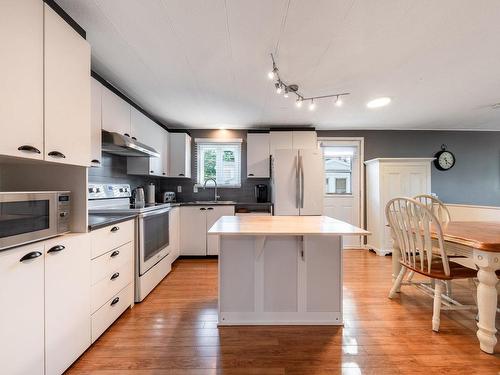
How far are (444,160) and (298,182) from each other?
303 centimetres

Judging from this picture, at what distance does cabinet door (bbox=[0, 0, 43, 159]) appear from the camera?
1.11 m

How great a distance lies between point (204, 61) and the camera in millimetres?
2121

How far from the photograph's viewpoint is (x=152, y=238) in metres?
2.68

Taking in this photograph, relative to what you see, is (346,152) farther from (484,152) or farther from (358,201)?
(484,152)

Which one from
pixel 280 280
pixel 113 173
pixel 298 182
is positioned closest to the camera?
pixel 280 280

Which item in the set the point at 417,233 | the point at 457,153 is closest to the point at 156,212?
the point at 417,233

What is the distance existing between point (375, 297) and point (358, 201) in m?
2.34

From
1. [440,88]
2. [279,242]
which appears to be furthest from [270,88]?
[440,88]

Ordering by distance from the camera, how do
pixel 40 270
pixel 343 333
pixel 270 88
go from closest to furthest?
pixel 40 270 → pixel 343 333 → pixel 270 88

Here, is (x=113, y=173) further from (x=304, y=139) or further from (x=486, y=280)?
(x=486, y=280)

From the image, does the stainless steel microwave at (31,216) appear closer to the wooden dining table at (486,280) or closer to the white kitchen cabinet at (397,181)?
the wooden dining table at (486,280)

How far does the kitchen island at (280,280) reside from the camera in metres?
1.98

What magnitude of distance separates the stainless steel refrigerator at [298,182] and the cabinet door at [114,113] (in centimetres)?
215

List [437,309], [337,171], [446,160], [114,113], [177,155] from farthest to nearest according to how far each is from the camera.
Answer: [337,171] → [446,160] → [177,155] → [114,113] → [437,309]
